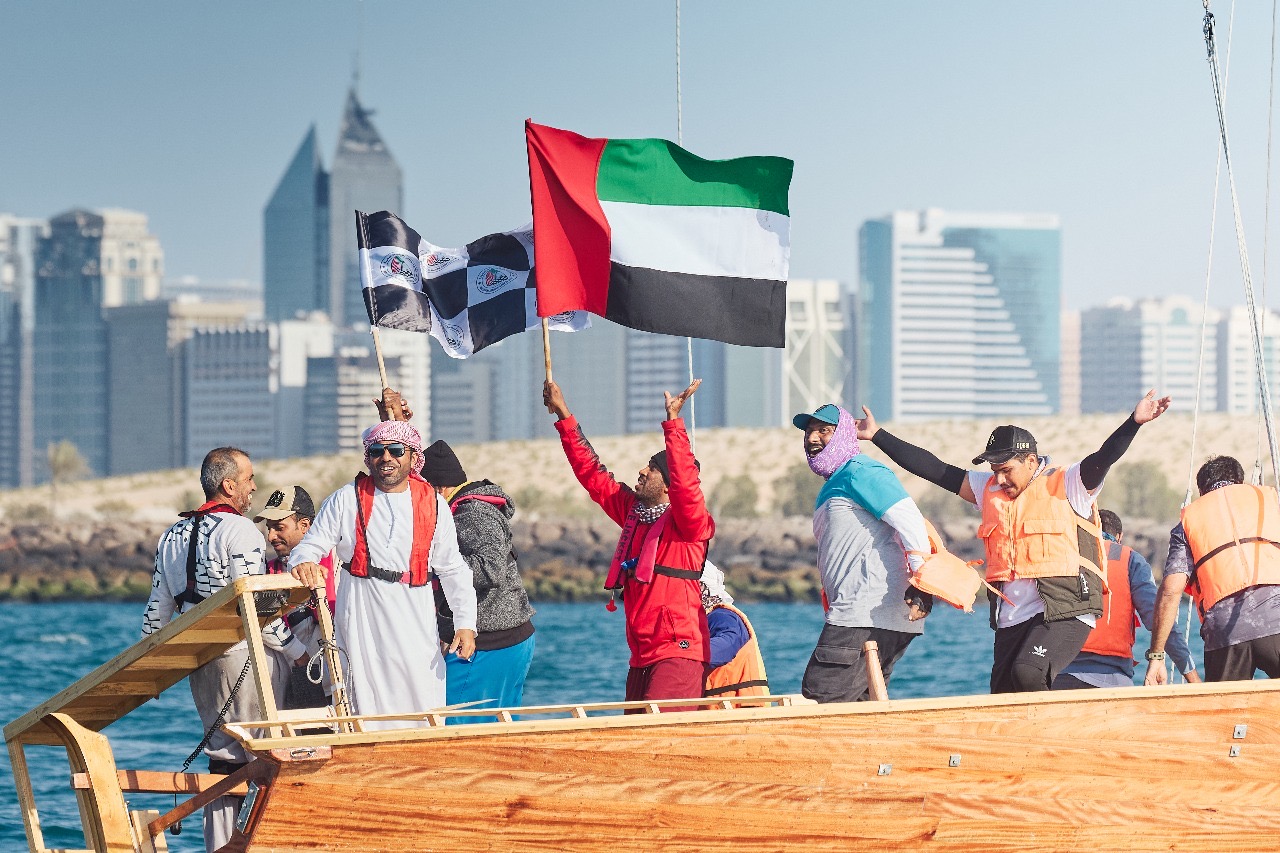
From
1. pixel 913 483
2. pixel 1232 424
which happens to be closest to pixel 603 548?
pixel 913 483

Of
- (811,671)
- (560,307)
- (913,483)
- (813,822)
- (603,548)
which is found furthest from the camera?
(913,483)

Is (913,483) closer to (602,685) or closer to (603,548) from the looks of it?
(603,548)

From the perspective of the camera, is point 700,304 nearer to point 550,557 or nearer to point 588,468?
point 588,468

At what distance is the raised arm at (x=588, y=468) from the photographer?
27.5 feet

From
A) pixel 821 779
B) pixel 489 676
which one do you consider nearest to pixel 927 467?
pixel 821 779

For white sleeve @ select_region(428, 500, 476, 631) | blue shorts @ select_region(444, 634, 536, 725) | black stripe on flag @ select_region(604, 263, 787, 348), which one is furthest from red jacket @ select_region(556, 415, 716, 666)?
black stripe on flag @ select_region(604, 263, 787, 348)

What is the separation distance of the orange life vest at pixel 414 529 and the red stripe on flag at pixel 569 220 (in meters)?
1.45

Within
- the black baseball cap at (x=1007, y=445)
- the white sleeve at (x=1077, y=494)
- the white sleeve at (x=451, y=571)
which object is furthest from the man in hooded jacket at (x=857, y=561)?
the white sleeve at (x=451, y=571)

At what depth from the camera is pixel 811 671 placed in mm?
8070

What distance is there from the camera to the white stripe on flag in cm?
898

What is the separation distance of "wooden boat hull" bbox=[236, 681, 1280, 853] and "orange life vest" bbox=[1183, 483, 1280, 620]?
2.83 feet

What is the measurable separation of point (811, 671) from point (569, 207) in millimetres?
2583

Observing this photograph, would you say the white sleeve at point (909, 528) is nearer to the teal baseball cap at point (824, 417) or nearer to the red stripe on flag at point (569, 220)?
the teal baseball cap at point (824, 417)

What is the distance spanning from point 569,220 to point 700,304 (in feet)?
2.52
